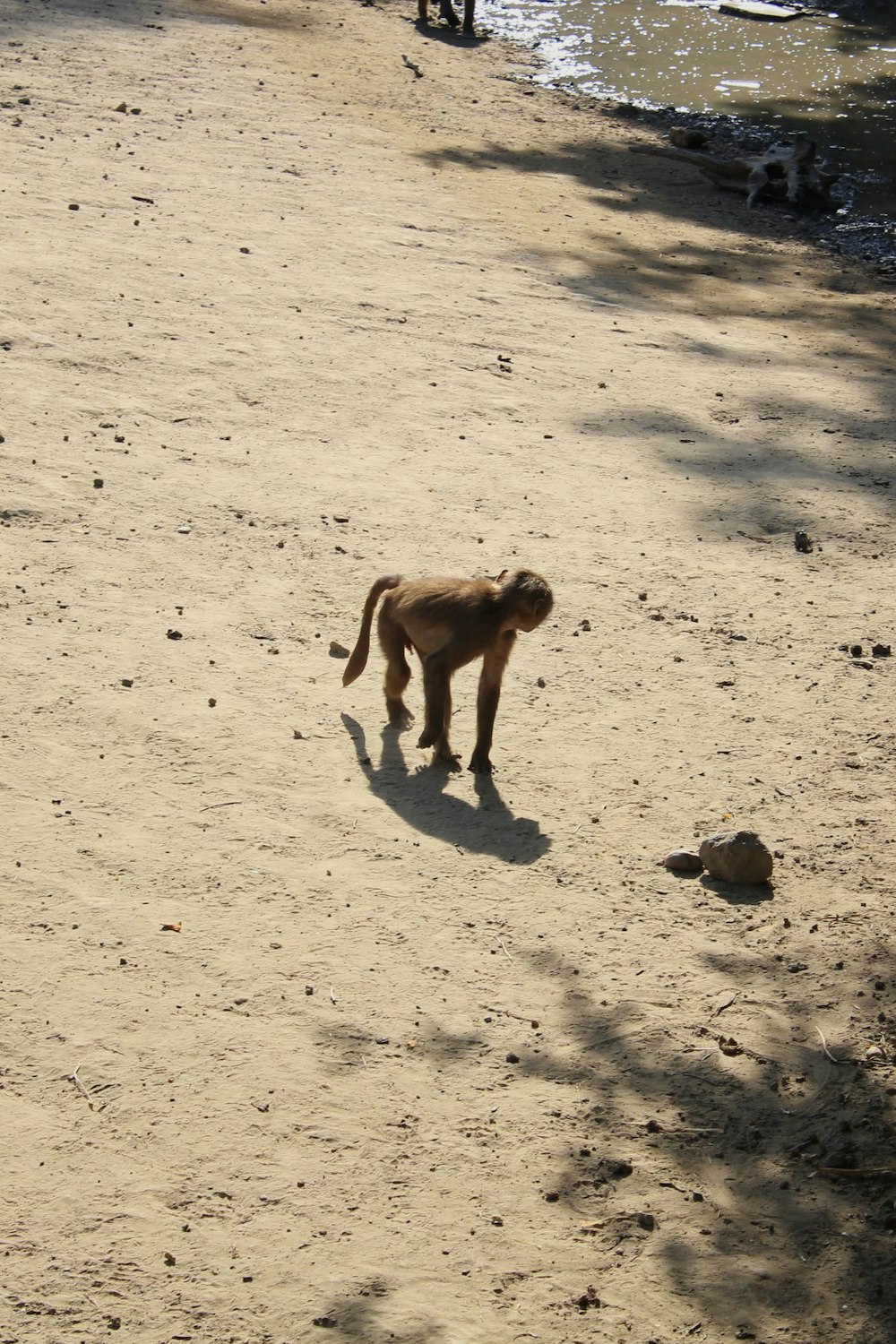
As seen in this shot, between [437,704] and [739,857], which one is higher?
[437,704]

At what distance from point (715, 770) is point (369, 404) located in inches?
149

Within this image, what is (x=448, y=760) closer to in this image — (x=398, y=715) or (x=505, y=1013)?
(x=398, y=715)

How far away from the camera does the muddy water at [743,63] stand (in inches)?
655

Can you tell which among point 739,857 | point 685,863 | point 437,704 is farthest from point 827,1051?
point 437,704

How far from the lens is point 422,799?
5.49m

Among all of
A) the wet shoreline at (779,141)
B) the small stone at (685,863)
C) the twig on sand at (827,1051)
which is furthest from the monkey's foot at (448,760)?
the wet shoreline at (779,141)

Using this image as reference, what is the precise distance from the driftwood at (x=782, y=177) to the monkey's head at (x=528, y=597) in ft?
33.0

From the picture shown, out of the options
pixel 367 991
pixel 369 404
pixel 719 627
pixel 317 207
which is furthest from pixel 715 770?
pixel 317 207

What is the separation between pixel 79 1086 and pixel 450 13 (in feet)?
58.2

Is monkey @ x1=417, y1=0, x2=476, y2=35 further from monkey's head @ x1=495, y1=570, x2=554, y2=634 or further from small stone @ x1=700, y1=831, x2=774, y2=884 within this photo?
small stone @ x1=700, y1=831, x2=774, y2=884

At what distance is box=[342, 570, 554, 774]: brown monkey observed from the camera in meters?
5.46

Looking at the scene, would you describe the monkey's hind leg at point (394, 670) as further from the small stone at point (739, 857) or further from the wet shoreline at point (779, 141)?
the wet shoreline at point (779, 141)

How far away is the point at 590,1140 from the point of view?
401cm

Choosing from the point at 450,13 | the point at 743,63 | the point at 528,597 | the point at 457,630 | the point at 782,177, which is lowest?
the point at 457,630
